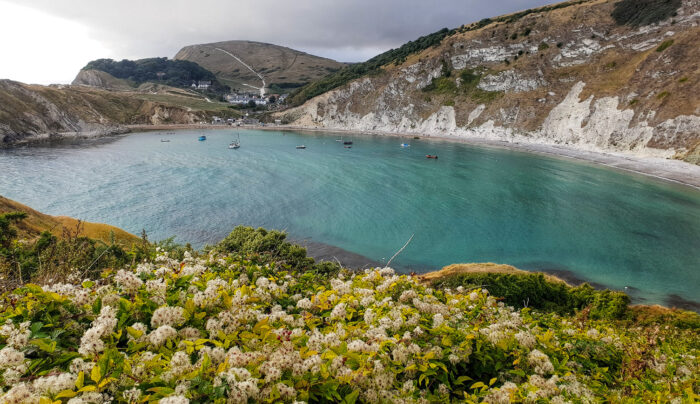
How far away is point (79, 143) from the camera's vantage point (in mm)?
87312

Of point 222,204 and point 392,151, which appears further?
point 392,151

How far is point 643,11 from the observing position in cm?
9438

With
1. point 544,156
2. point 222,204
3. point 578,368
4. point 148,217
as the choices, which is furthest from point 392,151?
point 578,368

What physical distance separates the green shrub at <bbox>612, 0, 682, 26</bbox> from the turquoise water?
61.5 meters

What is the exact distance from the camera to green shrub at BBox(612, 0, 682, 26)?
88.3 metres

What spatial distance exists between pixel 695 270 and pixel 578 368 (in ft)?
112

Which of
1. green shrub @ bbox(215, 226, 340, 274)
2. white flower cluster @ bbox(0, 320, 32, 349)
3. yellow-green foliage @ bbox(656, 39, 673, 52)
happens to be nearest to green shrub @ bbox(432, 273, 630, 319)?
green shrub @ bbox(215, 226, 340, 274)

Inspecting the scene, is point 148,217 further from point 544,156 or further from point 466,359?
point 544,156

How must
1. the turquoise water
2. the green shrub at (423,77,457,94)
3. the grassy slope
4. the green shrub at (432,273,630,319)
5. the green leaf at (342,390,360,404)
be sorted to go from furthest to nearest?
the green shrub at (423,77,457,94) → the turquoise water → the grassy slope → the green shrub at (432,273,630,319) → the green leaf at (342,390,360,404)

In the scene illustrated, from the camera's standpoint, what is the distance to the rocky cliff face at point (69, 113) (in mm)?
87250

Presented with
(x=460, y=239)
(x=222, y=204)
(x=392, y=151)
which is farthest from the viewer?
(x=392, y=151)

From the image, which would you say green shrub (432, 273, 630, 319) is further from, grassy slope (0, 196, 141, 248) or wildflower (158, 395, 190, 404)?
grassy slope (0, 196, 141, 248)

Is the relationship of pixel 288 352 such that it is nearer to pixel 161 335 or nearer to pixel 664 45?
pixel 161 335

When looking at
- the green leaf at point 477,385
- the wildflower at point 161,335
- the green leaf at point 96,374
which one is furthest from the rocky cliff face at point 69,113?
the green leaf at point 477,385
